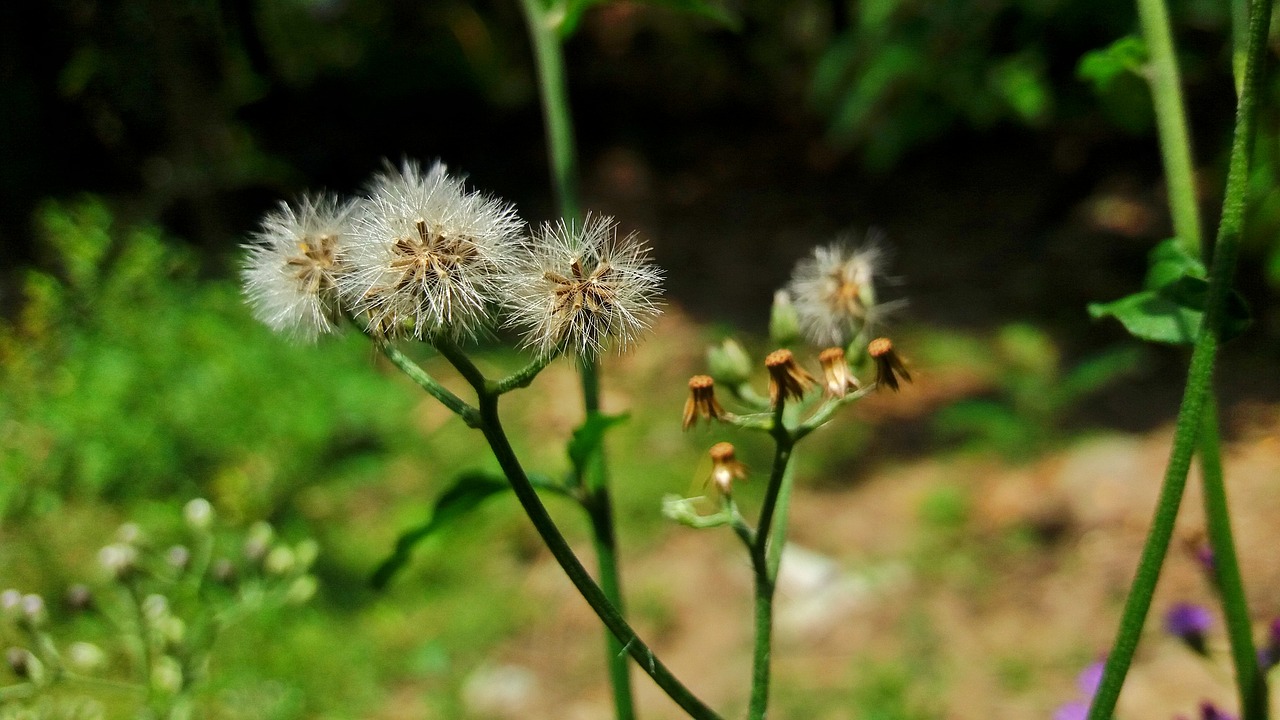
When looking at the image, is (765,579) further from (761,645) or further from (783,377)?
(783,377)

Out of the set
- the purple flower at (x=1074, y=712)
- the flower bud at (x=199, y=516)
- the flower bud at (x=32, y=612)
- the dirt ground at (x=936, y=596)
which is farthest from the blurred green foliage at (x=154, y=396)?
the purple flower at (x=1074, y=712)

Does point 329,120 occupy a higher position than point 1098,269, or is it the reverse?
point 329,120

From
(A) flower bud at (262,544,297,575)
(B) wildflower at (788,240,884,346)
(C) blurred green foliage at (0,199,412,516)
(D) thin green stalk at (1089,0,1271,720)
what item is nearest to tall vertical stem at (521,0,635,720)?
(B) wildflower at (788,240,884,346)

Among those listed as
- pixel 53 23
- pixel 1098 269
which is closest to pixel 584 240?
pixel 53 23

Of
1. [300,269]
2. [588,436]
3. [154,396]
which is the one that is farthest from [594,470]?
[154,396]

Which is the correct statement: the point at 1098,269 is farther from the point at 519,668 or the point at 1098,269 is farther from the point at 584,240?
the point at 584,240

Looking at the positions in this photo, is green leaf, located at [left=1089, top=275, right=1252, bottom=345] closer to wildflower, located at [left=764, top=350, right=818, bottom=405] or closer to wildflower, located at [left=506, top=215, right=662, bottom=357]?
wildflower, located at [left=764, top=350, right=818, bottom=405]

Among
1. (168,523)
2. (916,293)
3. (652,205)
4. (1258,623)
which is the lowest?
(1258,623)
